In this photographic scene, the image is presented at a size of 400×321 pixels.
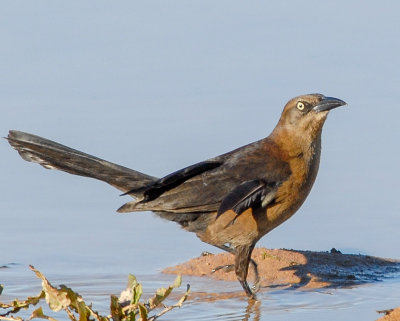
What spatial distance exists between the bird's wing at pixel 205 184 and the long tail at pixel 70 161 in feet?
1.02

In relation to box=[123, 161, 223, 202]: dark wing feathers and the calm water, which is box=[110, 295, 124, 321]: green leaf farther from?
box=[123, 161, 223, 202]: dark wing feathers

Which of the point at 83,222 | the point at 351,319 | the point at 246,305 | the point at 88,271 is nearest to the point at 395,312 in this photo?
the point at 351,319

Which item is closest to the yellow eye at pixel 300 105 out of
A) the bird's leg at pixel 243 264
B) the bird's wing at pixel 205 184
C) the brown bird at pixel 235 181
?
the brown bird at pixel 235 181

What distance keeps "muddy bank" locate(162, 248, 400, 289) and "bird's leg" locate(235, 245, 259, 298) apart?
24 cm

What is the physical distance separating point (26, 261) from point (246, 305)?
5.94 feet

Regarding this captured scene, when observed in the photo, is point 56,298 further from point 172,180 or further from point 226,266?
point 226,266

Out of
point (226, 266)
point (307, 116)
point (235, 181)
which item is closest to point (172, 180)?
point (235, 181)

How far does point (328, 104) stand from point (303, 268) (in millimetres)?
1169

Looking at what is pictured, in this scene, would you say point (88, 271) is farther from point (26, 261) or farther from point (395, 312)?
point (395, 312)

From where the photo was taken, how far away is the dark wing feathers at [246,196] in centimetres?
697

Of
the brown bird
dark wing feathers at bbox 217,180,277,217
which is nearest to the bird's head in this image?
the brown bird

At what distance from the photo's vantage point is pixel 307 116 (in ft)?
25.4

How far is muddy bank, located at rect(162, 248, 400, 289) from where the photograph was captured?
761 cm

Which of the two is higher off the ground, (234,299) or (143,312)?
(234,299)
